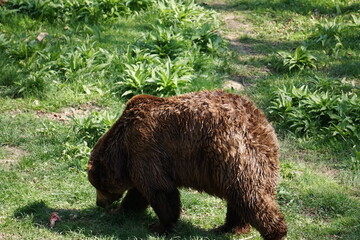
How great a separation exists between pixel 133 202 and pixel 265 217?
5.72 feet

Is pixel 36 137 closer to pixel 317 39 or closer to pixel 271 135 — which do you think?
pixel 271 135

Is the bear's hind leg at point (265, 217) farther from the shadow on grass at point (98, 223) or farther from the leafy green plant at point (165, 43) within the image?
the leafy green plant at point (165, 43)

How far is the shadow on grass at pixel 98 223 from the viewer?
7.00 metres

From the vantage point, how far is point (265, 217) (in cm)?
634

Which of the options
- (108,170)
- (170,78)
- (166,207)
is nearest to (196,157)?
(166,207)

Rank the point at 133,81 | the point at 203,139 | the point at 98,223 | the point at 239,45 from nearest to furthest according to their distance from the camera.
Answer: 1. the point at 203,139
2. the point at 98,223
3. the point at 133,81
4. the point at 239,45

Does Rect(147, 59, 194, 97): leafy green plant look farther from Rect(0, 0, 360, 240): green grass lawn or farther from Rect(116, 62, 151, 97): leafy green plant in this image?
Rect(116, 62, 151, 97): leafy green plant

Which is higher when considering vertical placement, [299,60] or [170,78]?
[170,78]

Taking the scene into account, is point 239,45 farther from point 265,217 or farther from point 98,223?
point 265,217

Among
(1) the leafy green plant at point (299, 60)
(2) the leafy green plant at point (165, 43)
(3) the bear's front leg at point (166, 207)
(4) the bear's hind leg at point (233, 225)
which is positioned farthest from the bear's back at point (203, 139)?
(1) the leafy green plant at point (299, 60)

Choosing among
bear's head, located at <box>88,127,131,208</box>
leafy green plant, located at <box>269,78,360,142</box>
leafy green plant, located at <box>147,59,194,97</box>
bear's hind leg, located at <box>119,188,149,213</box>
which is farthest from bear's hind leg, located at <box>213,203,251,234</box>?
leafy green plant, located at <box>147,59,194,97</box>

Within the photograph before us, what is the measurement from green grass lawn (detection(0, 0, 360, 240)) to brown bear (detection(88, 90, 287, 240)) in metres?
0.53

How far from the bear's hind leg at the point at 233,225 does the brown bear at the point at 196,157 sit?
0.04ft

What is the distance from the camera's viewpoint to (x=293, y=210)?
25.2 feet
